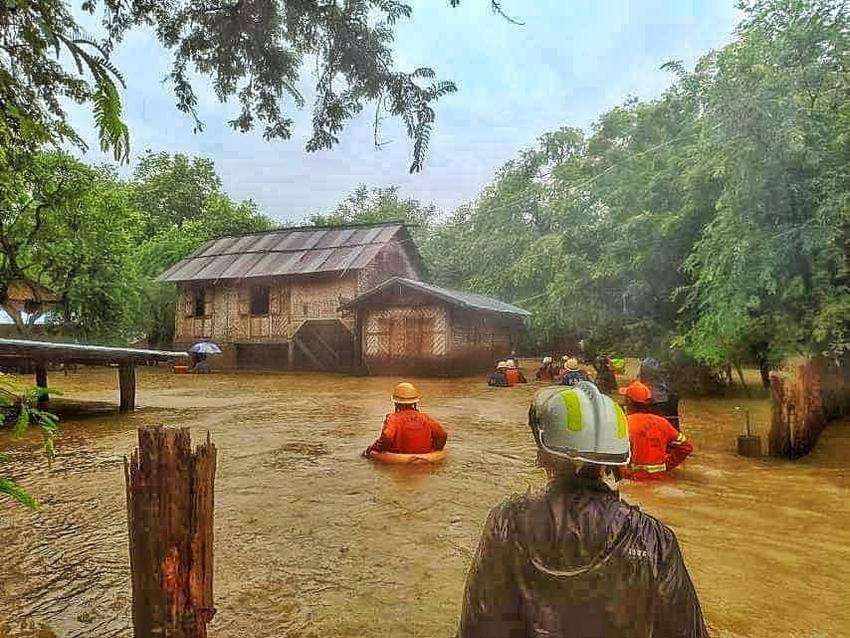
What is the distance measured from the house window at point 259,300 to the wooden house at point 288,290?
44mm

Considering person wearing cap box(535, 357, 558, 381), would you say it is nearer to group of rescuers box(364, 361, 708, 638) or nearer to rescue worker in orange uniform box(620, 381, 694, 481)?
rescue worker in orange uniform box(620, 381, 694, 481)

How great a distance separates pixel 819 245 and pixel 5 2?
974 cm

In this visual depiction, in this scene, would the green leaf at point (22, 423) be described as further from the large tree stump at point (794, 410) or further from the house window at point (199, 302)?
the house window at point (199, 302)

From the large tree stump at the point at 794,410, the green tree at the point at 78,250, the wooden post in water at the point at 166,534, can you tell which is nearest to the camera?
the wooden post in water at the point at 166,534

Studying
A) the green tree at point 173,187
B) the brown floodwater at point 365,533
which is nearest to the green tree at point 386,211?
the green tree at point 173,187

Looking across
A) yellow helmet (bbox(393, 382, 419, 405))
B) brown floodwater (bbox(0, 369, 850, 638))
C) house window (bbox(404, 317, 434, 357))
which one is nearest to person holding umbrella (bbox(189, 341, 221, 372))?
house window (bbox(404, 317, 434, 357))

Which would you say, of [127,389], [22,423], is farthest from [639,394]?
[127,389]

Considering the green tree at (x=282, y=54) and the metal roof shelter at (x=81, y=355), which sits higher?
the green tree at (x=282, y=54)

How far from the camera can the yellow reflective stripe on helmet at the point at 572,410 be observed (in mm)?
1687

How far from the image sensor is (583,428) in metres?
1.68

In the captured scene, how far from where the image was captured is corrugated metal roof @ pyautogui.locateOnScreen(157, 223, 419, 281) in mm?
23984

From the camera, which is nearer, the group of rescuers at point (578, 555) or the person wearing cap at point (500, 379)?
the group of rescuers at point (578, 555)

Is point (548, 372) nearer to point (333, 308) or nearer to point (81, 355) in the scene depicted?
point (333, 308)

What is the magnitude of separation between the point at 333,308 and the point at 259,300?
4233 millimetres
